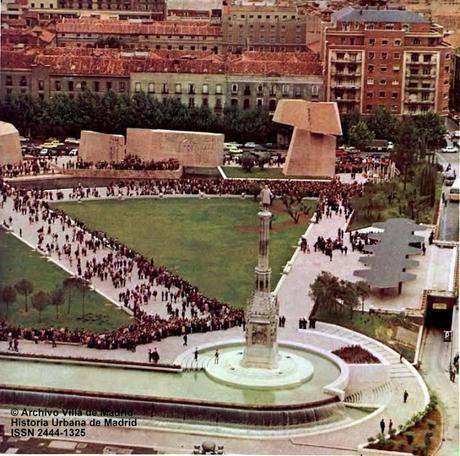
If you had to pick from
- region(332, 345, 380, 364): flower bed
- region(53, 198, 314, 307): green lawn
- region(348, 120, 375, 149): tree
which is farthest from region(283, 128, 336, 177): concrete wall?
region(332, 345, 380, 364): flower bed

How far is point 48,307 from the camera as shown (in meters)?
42.2

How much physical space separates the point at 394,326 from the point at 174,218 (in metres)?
→ 19.5

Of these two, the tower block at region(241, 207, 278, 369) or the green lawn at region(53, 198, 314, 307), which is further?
the green lawn at region(53, 198, 314, 307)

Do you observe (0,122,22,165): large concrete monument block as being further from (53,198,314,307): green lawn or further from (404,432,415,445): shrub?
(404,432,415,445): shrub

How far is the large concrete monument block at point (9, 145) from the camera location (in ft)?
225

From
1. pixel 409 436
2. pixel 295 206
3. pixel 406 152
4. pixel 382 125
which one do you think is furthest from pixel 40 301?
pixel 382 125

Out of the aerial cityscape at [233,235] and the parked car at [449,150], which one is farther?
the parked car at [449,150]

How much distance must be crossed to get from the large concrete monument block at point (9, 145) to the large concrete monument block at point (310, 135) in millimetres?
14627

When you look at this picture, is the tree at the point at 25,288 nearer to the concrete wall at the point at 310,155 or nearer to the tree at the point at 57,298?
the tree at the point at 57,298

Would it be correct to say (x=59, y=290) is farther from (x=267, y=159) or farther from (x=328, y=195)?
(x=267, y=159)

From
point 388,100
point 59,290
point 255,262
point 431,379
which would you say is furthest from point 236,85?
point 431,379

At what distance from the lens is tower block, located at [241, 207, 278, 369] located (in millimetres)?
34000

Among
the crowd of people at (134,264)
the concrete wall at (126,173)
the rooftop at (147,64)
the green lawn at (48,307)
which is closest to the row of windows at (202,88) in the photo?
the rooftop at (147,64)

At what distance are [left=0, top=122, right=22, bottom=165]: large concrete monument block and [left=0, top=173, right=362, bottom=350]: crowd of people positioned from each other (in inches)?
225
